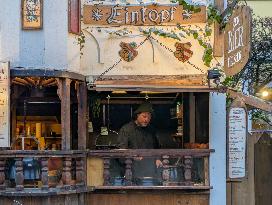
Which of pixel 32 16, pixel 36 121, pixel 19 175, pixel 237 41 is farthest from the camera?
pixel 36 121

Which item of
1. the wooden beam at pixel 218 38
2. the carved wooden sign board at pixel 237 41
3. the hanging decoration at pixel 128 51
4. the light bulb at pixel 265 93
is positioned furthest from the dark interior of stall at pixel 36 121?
the light bulb at pixel 265 93

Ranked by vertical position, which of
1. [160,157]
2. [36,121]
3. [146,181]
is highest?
[36,121]

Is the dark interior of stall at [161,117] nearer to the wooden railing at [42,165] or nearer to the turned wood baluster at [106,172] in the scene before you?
the turned wood baluster at [106,172]

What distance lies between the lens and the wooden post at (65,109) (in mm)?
11586

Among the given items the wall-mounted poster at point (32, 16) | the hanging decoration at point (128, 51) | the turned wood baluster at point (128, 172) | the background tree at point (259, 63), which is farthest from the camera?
the background tree at point (259, 63)

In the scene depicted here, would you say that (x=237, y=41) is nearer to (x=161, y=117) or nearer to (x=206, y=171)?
(x=206, y=171)

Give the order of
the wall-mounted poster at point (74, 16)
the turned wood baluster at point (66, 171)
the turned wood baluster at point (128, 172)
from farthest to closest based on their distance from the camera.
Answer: the turned wood baluster at point (128, 172), the wall-mounted poster at point (74, 16), the turned wood baluster at point (66, 171)

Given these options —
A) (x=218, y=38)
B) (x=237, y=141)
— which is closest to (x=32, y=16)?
(x=218, y=38)

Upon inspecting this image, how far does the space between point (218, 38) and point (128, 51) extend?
1592mm

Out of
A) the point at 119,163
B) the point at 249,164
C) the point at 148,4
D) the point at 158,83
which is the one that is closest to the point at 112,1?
the point at 148,4

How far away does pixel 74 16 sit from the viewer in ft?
39.4

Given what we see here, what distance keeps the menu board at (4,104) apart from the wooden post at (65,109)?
2.86 feet

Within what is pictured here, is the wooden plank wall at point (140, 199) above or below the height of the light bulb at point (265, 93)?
below

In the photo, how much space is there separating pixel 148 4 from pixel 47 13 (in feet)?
5.94
